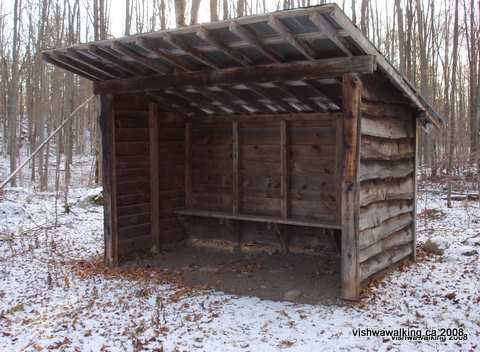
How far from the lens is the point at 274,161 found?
8047 millimetres

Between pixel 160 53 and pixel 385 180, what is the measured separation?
11.8 feet

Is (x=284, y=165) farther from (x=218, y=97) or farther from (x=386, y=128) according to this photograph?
(x=386, y=128)

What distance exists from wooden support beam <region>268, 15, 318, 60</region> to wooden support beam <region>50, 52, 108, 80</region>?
346 centimetres

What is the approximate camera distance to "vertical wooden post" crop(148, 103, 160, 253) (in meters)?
8.05

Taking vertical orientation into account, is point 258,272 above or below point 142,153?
below

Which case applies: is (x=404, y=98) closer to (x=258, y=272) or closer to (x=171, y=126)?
(x=258, y=272)

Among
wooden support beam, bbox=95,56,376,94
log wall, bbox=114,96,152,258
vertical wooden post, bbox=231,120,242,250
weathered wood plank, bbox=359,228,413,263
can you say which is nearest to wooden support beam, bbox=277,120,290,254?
vertical wooden post, bbox=231,120,242,250

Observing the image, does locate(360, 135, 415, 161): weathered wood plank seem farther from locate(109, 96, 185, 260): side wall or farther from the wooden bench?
locate(109, 96, 185, 260): side wall

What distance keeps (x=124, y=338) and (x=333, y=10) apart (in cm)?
388

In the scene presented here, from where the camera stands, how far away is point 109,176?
7438mm

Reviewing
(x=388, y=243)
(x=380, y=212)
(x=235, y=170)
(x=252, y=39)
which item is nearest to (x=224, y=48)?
(x=252, y=39)

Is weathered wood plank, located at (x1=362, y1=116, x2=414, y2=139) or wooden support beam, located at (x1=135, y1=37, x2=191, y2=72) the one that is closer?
wooden support beam, located at (x1=135, y1=37, x2=191, y2=72)

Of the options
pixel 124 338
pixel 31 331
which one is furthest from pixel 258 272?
pixel 31 331

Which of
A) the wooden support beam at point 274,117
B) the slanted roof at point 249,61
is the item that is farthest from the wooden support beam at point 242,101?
the wooden support beam at point 274,117
